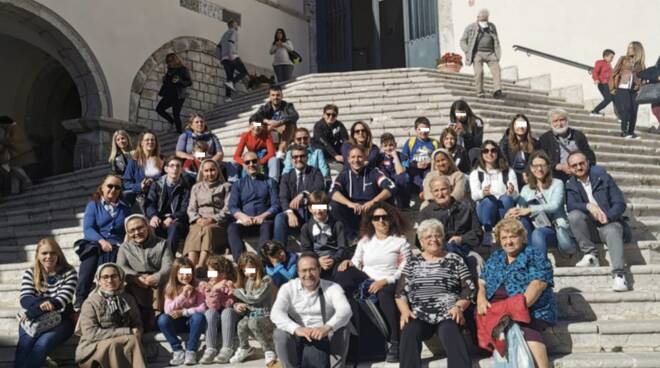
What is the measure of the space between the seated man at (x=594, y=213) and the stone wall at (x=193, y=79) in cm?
912

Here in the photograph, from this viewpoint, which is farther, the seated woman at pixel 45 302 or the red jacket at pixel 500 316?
the seated woman at pixel 45 302

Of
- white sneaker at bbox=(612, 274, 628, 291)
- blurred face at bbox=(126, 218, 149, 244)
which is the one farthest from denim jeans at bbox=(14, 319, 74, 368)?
white sneaker at bbox=(612, 274, 628, 291)

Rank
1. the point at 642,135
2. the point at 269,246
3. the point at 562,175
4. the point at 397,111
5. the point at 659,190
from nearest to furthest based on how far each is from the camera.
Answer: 1. the point at 269,246
2. the point at 562,175
3. the point at 659,190
4. the point at 397,111
5. the point at 642,135

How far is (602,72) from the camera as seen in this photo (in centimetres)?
1146

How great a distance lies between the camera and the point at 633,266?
17.8 ft

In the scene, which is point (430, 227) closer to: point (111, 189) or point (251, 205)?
point (251, 205)

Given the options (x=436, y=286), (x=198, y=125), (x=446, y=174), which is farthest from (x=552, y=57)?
(x=436, y=286)

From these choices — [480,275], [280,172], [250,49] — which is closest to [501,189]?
[480,275]

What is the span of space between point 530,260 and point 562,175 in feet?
7.24

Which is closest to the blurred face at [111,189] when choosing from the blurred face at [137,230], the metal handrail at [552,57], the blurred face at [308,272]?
the blurred face at [137,230]

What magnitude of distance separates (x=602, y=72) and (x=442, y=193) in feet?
24.0

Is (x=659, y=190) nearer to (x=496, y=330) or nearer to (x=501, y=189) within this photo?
(x=501, y=189)

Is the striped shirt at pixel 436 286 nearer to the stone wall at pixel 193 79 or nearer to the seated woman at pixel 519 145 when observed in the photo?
the seated woman at pixel 519 145

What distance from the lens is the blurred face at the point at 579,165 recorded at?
5719 mm
